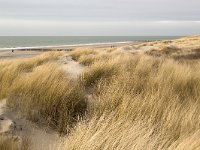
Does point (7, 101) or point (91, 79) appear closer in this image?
point (7, 101)

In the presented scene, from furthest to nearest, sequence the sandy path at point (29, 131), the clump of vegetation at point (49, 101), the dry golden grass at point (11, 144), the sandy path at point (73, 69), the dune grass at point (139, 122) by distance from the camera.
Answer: the sandy path at point (73, 69), the clump of vegetation at point (49, 101), the sandy path at point (29, 131), the dry golden grass at point (11, 144), the dune grass at point (139, 122)

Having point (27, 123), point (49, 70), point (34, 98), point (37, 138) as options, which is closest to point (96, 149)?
point (37, 138)

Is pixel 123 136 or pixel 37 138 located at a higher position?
pixel 123 136

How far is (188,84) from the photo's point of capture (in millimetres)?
6812

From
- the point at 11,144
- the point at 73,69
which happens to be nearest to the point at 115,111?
the point at 11,144

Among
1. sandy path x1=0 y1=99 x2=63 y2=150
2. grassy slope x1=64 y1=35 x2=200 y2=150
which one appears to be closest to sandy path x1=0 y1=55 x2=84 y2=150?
sandy path x1=0 y1=99 x2=63 y2=150

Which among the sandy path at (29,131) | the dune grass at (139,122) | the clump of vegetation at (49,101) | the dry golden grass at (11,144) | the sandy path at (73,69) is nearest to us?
the dune grass at (139,122)

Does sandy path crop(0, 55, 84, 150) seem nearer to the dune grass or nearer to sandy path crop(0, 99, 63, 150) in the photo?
sandy path crop(0, 99, 63, 150)

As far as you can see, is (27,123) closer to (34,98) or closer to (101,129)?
(34,98)

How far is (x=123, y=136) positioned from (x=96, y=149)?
30cm

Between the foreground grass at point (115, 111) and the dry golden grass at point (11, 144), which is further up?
the foreground grass at point (115, 111)

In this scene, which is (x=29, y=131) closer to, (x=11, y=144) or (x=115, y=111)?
(x=11, y=144)

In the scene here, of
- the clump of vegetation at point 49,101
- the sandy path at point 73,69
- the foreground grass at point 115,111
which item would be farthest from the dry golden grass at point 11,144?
the sandy path at point 73,69

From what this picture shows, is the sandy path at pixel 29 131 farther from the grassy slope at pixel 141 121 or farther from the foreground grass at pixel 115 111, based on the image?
the grassy slope at pixel 141 121
